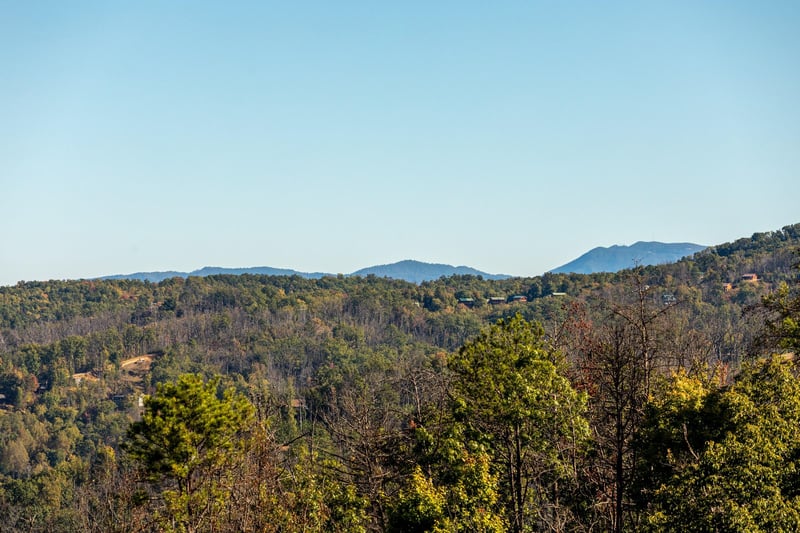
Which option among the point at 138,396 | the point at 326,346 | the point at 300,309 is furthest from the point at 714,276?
the point at 138,396

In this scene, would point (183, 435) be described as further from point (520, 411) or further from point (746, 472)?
point (746, 472)

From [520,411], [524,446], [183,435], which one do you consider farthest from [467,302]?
[520,411]

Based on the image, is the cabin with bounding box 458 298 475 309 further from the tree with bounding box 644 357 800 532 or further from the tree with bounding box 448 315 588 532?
the tree with bounding box 644 357 800 532

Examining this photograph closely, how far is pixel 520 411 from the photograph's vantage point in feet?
64.4

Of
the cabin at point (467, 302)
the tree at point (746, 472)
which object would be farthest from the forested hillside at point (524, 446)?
the cabin at point (467, 302)

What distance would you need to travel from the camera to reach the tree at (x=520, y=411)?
1997 cm

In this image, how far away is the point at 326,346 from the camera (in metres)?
149

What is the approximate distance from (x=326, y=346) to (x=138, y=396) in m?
35.5

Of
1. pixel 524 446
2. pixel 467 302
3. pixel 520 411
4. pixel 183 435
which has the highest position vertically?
pixel 467 302

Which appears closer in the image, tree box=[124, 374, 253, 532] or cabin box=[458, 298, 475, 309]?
tree box=[124, 374, 253, 532]

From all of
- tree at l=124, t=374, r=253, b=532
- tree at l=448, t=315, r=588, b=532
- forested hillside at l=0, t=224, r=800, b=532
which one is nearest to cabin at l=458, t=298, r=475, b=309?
forested hillside at l=0, t=224, r=800, b=532

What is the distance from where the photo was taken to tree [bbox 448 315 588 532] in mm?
19969

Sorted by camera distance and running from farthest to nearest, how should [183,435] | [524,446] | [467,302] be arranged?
[467,302] < [183,435] < [524,446]

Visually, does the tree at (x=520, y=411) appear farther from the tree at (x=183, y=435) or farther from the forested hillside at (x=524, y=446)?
the tree at (x=183, y=435)
